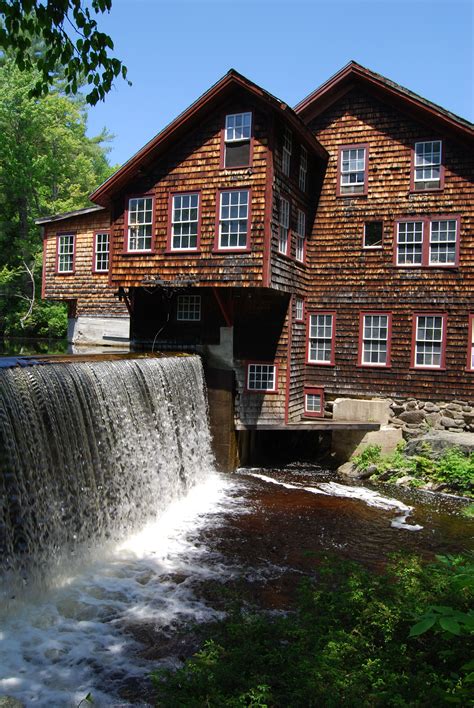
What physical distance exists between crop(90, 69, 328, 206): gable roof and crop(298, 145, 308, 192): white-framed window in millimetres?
322

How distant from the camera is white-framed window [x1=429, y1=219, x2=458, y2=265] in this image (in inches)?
661

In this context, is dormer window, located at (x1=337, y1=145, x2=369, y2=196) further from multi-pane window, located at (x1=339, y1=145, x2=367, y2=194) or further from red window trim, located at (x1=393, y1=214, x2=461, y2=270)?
red window trim, located at (x1=393, y1=214, x2=461, y2=270)

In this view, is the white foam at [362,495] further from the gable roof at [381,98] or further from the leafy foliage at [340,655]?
the gable roof at [381,98]

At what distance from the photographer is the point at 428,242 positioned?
55.7ft

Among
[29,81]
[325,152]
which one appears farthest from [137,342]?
[29,81]

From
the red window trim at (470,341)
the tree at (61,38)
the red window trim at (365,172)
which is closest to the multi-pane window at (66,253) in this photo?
the red window trim at (365,172)

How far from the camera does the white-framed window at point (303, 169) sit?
17.1m

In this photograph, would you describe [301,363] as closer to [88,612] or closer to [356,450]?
[356,450]

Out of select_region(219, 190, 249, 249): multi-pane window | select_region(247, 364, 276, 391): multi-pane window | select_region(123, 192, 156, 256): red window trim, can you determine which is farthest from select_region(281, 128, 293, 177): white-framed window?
select_region(247, 364, 276, 391): multi-pane window

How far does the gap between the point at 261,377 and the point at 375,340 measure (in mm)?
3804

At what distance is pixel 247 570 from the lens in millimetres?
9430

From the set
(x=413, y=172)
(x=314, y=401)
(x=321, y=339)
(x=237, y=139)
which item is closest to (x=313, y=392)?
(x=314, y=401)

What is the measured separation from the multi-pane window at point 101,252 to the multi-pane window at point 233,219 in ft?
29.4

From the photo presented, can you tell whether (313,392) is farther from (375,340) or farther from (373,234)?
(373,234)
